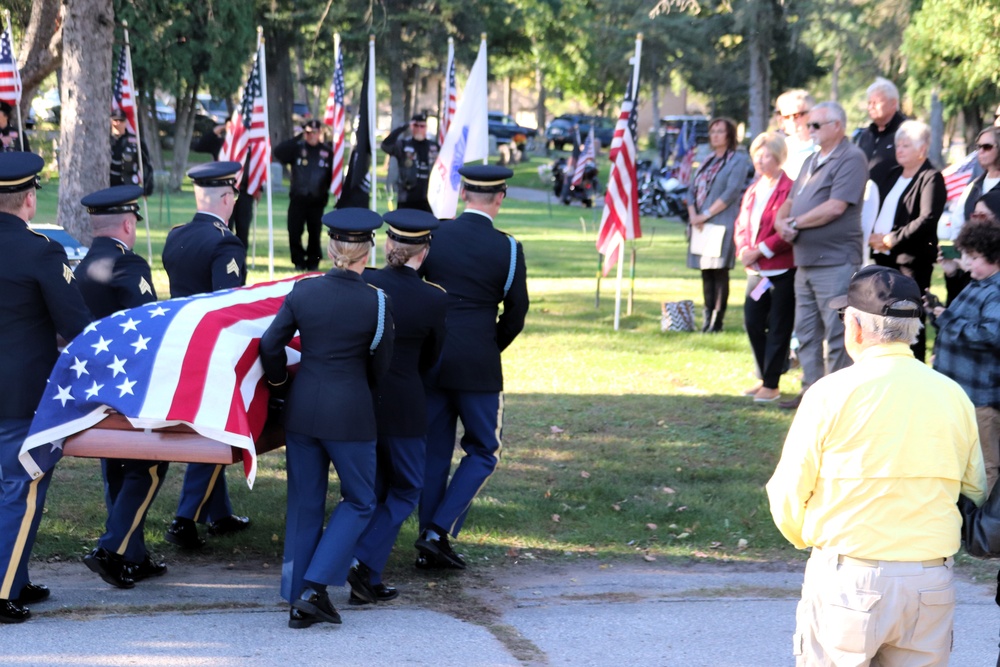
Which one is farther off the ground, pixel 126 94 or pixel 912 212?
pixel 126 94

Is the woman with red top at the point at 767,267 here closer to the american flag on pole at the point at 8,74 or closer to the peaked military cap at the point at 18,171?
the peaked military cap at the point at 18,171

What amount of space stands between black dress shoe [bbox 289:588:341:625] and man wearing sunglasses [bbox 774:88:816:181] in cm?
581

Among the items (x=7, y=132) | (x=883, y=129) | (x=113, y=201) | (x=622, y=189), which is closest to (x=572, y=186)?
(x=7, y=132)

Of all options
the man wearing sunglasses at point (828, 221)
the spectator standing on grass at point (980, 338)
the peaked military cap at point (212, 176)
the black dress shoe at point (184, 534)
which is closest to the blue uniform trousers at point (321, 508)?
the black dress shoe at point (184, 534)

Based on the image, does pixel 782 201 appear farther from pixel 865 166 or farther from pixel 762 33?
pixel 762 33

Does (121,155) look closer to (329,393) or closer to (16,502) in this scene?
(16,502)

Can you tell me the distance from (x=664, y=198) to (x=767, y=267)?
876 inches

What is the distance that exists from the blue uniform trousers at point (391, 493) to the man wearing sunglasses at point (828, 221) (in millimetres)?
3850

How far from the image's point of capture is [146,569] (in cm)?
547

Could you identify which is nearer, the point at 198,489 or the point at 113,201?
the point at 113,201

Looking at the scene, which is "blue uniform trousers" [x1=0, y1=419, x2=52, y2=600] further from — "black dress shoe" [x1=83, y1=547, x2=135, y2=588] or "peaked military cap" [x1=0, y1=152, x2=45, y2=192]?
"peaked military cap" [x1=0, y1=152, x2=45, y2=192]

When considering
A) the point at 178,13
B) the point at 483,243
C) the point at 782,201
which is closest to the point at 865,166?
the point at 782,201

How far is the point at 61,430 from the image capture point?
472 centimetres

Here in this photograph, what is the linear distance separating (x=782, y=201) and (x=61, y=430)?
5959mm
